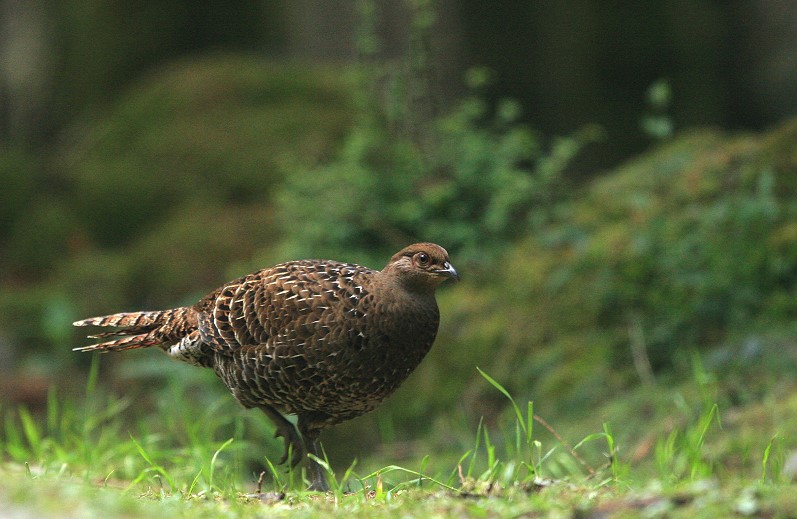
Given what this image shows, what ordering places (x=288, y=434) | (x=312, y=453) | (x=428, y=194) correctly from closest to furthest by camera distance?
(x=312, y=453), (x=288, y=434), (x=428, y=194)

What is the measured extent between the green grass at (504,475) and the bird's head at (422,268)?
509 millimetres

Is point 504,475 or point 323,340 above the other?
point 323,340

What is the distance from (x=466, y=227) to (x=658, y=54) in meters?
5.72

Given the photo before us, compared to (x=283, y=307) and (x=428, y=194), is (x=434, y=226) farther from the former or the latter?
(x=283, y=307)

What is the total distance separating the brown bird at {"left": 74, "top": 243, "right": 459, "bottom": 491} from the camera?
4.41 m

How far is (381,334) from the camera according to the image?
4.42 m

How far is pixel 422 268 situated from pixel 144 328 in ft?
5.73

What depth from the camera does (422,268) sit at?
4.59 metres

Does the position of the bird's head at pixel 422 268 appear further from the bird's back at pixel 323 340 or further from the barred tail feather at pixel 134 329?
the barred tail feather at pixel 134 329

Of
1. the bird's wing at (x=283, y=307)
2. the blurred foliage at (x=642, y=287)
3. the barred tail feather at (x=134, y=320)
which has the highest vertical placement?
the bird's wing at (x=283, y=307)

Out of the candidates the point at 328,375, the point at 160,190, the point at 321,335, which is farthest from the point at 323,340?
the point at 160,190

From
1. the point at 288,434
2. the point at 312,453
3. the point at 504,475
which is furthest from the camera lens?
the point at 288,434

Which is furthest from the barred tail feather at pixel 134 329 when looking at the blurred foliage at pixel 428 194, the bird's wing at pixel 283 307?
the blurred foliage at pixel 428 194

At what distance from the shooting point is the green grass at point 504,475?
308 centimetres
